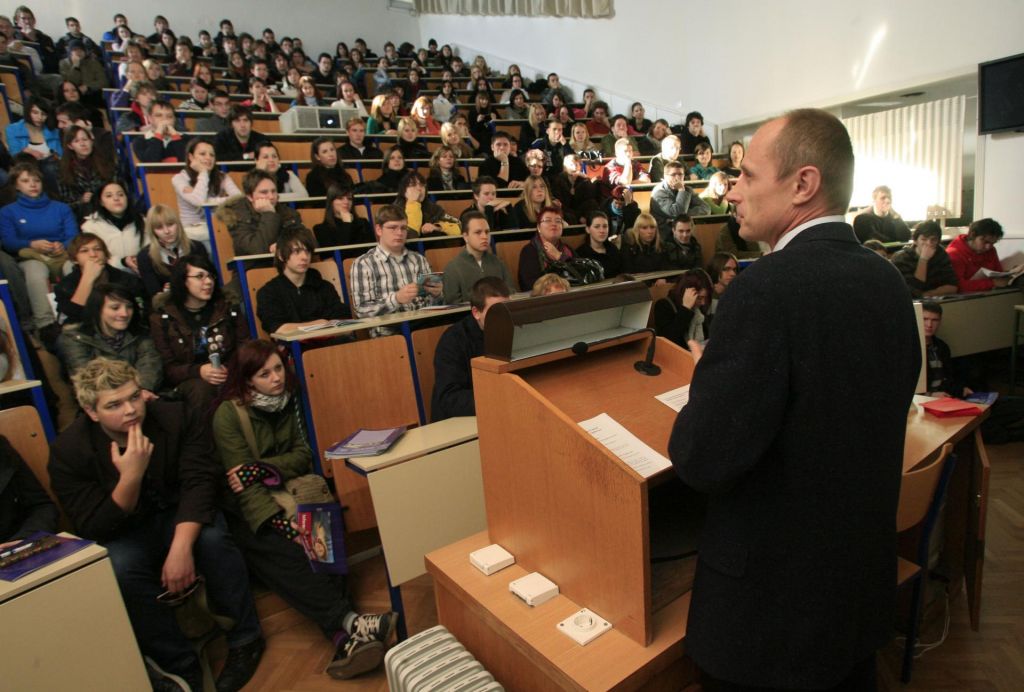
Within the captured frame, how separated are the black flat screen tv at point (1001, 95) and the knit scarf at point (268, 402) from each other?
581 cm

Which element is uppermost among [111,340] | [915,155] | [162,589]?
[915,155]

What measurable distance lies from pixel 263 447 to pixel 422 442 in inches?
25.6

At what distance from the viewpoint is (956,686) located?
169 cm

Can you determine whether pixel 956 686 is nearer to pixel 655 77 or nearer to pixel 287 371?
pixel 287 371

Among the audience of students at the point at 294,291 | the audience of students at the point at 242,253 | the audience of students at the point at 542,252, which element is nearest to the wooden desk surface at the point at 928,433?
the audience of students at the point at 242,253

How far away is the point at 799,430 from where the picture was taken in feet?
2.53

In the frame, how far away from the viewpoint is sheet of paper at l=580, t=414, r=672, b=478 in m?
0.98

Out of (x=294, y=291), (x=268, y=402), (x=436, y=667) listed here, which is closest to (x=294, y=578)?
(x=268, y=402)

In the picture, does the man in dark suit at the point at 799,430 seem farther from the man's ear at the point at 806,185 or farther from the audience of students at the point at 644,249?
the audience of students at the point at 644,249

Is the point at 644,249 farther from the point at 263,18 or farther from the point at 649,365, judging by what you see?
the point at 263,18

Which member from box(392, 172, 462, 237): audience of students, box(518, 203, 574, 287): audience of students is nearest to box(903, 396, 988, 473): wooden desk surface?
box(518, 203, 574, 287): audience of students

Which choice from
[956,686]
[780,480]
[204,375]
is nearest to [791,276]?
[780,480]

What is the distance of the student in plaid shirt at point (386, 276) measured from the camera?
3.35 m

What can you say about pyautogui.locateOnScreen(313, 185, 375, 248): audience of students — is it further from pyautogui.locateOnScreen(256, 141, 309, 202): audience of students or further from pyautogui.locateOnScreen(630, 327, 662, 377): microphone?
pyautogui.locateOnScreen(630, 327, 662, 377): microphone
